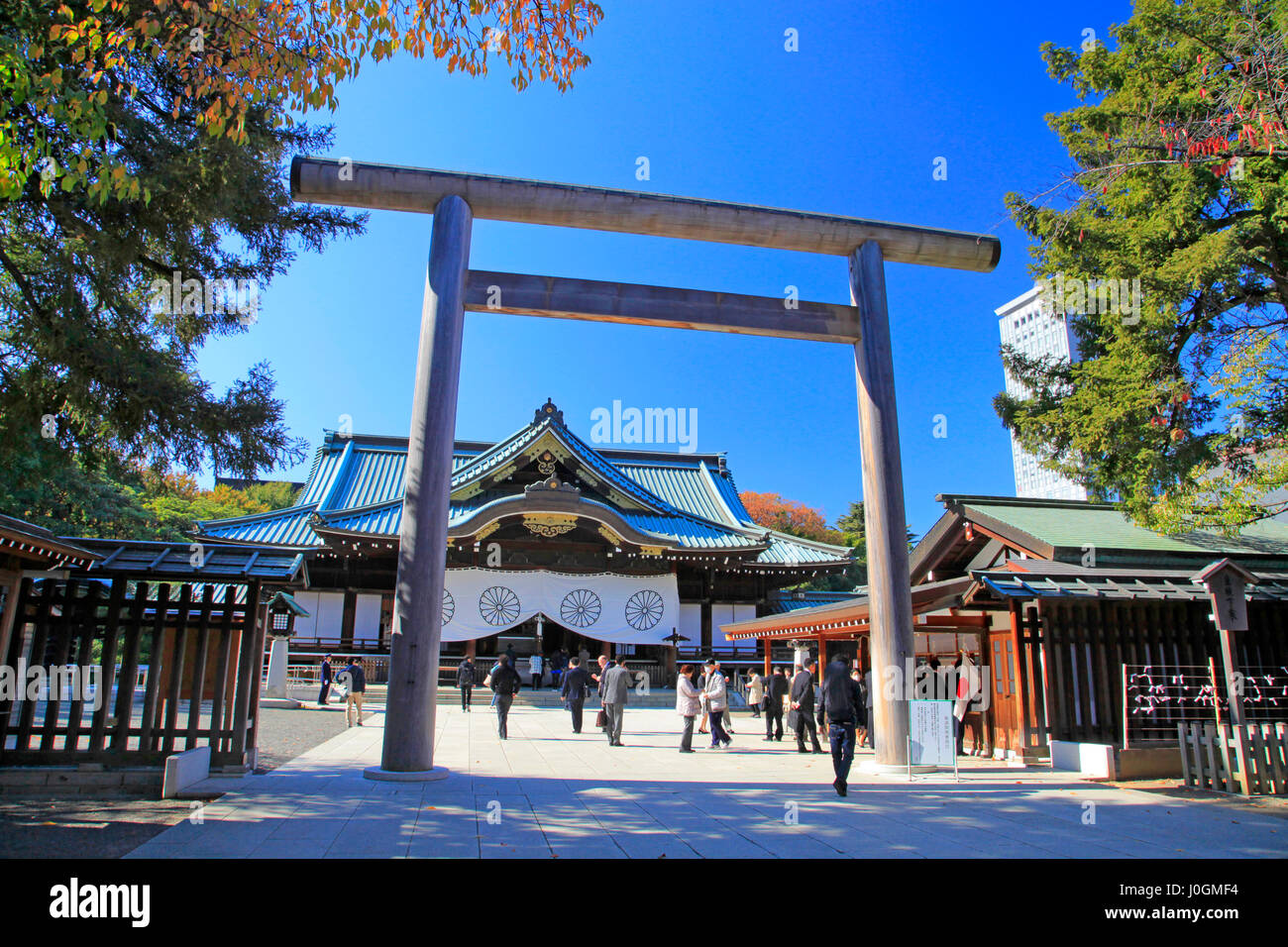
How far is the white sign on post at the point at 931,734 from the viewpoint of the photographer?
8836mm

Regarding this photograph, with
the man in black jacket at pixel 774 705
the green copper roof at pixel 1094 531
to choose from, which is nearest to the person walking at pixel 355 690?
the man in black jacket at pixel 774 705

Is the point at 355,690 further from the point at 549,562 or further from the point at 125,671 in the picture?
the point at 549,562

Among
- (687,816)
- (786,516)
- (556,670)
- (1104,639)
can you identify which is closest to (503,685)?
(687,816)

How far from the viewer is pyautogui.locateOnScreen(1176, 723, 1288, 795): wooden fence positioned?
8.13 meters

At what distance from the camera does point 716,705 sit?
1240 centimetres

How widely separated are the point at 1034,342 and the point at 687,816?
28.9 metres

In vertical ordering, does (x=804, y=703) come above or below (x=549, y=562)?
below

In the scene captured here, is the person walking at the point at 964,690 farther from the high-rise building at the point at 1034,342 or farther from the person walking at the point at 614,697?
the person walking at the point at 614,697

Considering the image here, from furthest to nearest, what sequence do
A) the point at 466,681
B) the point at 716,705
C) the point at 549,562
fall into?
the point at 549,562 < the point at 466,681 < the point at 716,705

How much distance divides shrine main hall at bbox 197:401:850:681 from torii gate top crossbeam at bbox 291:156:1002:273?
12812mm

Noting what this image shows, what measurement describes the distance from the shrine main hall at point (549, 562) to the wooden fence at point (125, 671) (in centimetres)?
1238

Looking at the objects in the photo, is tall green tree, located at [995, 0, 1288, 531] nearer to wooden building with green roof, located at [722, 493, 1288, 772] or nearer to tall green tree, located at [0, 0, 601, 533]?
wooden building with green roof, located at [722, 493, 1288, 772]

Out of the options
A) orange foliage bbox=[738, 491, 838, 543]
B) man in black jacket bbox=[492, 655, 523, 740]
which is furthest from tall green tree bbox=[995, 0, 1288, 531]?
orange foliage bbox=[738, 491, 838, 543]

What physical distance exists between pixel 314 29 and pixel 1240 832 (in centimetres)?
998
